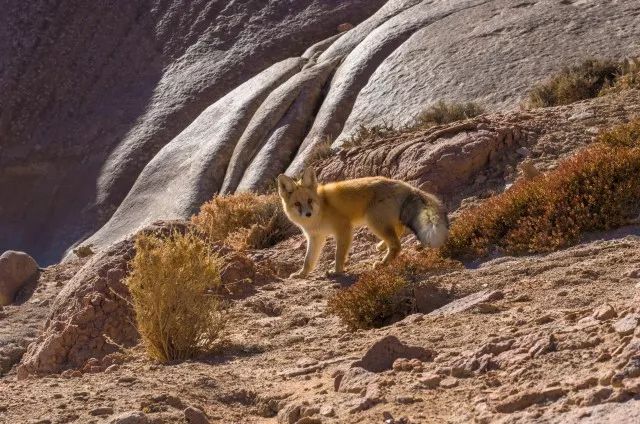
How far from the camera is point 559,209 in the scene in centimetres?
1133

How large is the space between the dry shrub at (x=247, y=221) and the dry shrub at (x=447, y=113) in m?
2.99

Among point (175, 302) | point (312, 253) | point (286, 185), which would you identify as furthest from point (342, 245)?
point (175, 302)

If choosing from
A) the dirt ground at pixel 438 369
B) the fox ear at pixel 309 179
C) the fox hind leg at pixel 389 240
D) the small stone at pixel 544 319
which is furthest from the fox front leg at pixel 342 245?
the small stone at pixel 544 319

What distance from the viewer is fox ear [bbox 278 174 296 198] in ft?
41.9

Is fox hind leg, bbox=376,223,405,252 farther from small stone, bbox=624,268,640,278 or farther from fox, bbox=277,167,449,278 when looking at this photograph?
small stone, bbox=624,268,640,278

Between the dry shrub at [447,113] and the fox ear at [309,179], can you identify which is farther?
the dry shrub at [447,113]

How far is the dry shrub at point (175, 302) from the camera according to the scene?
918 cm

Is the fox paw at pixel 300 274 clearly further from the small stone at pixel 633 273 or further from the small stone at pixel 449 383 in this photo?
the small stone at pixel 449 383

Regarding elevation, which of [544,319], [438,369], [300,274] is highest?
[438,369]

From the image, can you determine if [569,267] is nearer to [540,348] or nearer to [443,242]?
[443,242]

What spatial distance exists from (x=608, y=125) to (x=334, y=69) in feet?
36.4

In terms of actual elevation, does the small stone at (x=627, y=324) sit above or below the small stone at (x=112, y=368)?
above

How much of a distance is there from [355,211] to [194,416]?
19.9 feet

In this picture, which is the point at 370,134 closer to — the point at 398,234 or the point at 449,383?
the point at 398,234
